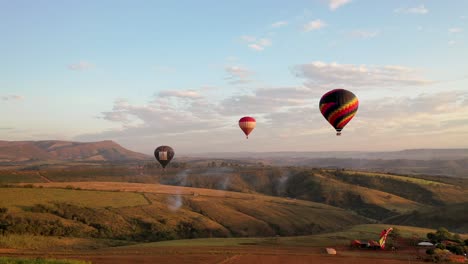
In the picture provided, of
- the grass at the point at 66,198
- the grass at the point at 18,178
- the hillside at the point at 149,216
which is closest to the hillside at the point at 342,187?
the hillside at the point at 149,216

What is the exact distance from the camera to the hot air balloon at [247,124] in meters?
90.3

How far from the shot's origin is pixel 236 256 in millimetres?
43688

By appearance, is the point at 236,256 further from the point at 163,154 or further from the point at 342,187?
the point at 342,187

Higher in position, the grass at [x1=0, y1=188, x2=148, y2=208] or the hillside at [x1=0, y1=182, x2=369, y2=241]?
the grass at [x1=0, y1=188, x2=148, y2=208]

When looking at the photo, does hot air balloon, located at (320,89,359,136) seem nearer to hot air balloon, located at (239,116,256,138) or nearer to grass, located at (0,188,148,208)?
hot air balloon, located at (239,116,256,138)

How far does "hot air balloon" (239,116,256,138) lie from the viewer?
90344mm

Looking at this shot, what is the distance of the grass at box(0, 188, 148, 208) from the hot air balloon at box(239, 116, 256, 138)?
90.8ft

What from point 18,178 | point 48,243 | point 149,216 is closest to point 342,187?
point 149,216

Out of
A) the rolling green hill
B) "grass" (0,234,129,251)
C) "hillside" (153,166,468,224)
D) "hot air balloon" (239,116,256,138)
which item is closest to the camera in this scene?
"grass" (0,234,129,251)

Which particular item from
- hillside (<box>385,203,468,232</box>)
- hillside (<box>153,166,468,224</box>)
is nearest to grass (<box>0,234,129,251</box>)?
hillside (<box>385,203,468,232</box>)

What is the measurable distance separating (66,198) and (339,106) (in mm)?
60503

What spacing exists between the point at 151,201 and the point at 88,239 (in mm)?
29190

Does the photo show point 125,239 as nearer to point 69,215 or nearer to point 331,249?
point 69,215

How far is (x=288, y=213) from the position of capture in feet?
316
